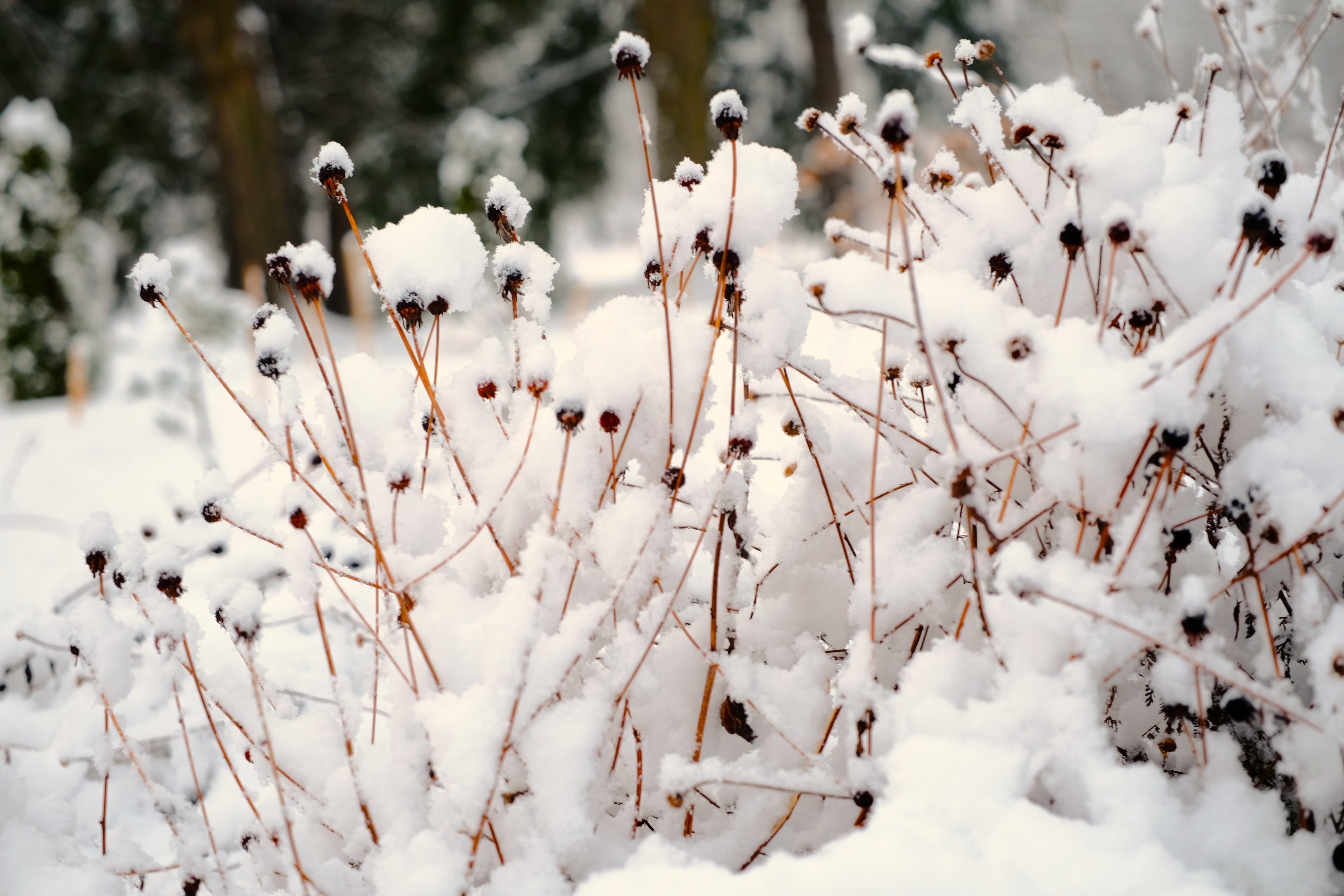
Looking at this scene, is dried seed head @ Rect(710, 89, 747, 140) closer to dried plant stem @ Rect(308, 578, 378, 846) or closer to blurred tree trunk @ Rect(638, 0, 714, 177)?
dried plant stem @ Rect(308, 578, 378, 846)

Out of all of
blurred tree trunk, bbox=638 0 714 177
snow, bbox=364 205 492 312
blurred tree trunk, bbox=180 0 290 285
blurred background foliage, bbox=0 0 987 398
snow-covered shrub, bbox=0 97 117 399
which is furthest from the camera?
blurred background foliage, bbox=0 0 987 398

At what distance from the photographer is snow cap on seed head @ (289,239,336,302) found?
0.89m

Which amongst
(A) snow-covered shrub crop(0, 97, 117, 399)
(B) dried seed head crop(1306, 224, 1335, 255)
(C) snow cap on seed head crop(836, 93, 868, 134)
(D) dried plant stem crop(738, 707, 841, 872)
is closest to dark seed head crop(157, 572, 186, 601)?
(D) dried plant stem crop(738, 707, 841, 872)

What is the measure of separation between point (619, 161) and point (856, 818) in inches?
510

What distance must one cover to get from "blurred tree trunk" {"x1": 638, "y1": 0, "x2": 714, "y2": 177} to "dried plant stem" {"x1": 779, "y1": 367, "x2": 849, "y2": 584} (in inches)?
222

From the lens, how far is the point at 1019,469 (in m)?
1.11

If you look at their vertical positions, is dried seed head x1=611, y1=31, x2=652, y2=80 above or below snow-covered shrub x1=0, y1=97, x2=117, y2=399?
below

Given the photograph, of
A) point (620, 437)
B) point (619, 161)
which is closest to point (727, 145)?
point (620, 437)

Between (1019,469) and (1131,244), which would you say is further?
(1019,469)

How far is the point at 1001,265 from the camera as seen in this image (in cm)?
105

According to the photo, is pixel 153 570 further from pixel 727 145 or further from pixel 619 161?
pixel 619 161

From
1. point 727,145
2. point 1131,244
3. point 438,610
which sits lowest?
point 438,610

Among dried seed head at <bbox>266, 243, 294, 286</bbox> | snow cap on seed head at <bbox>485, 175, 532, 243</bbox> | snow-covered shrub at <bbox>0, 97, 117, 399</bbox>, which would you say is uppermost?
snow-covered shrub at <bbox>0, 97, 117, 399</bbox>

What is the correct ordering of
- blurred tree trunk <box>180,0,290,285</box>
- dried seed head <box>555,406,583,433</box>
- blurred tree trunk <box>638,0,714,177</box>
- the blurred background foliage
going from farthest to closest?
1. the blurred background foliage
2. blurred tree trunk <box>180,0,290,285</box>
3. blurred tree trunk <box>638,0,714,177</box>
4. dried seed head <box>555,406,583,433</box>
